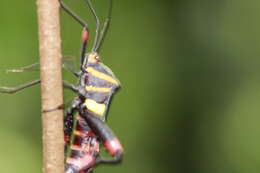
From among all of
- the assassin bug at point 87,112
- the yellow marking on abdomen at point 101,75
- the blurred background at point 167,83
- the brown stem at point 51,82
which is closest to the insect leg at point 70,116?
the assassin bug at point 87,112

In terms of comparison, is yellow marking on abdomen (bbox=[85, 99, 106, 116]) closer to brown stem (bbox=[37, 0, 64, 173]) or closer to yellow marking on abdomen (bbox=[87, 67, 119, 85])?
yellow marking on abdomen (bbox=[87, 67, 119, 85])

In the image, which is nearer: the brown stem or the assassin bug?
the brown stem

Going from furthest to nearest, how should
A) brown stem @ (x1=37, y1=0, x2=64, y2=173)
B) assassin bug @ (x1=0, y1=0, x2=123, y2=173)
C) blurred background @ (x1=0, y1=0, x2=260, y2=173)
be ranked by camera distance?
blurred background @ (x1=0, y1=0, x2=260, y2=173) → assassin bug @ (x1=0, y1=0, x2=123, y2=173) → brown stem @ (x1=37, y1=0, x2=64, y2=173)

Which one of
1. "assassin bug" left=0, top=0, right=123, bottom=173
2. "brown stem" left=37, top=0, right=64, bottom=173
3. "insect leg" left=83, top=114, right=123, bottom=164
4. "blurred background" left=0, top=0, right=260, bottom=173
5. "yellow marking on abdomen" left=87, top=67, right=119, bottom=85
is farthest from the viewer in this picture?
"blurred background" left=0, top=0, right=260, bottom=173

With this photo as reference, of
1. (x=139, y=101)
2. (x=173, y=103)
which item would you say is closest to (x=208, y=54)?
(x=173, y=103)

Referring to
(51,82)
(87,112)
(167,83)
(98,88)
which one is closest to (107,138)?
(87,112)

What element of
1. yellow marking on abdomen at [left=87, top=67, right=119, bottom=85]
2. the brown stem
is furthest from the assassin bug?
the brown stem
